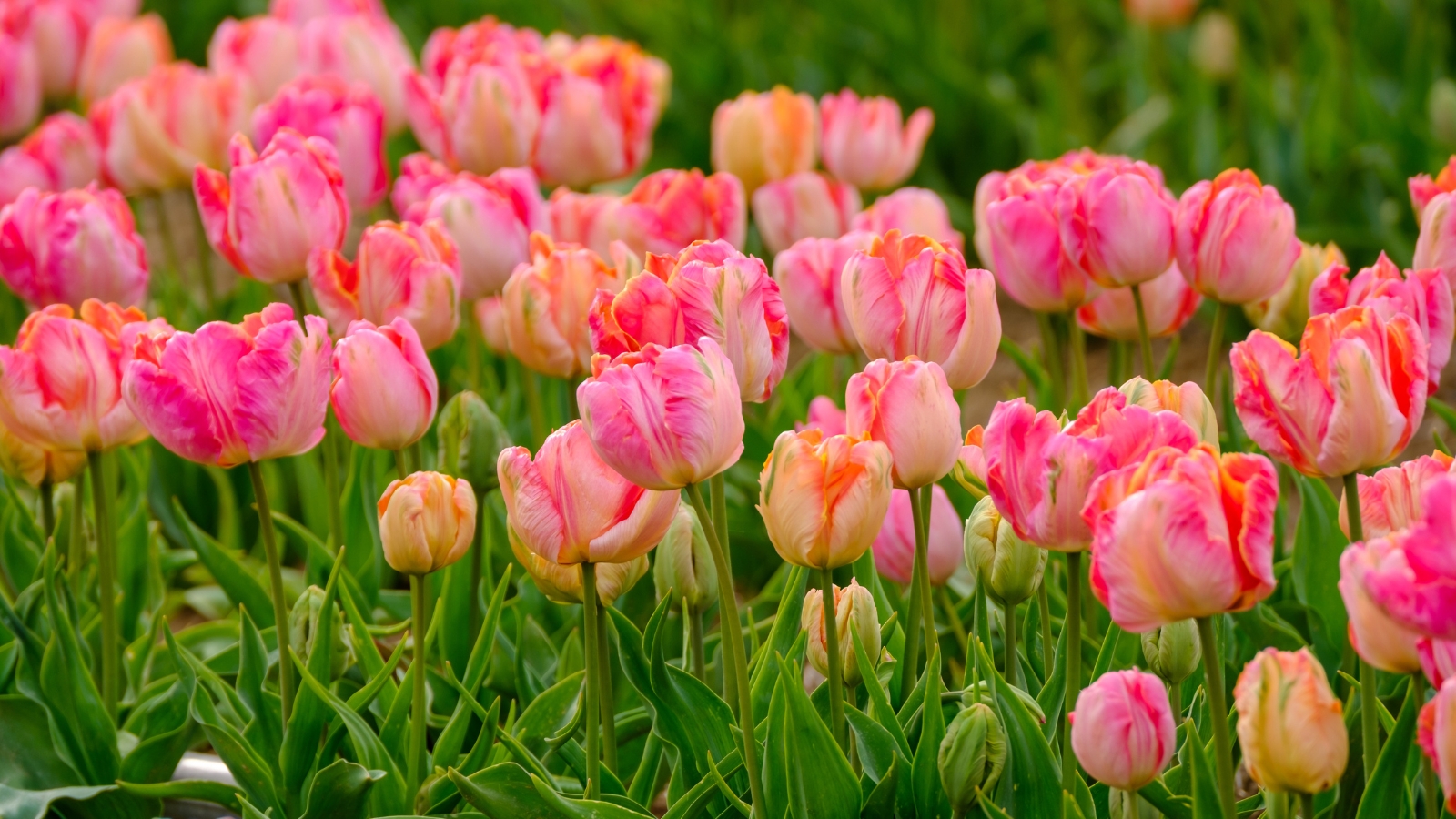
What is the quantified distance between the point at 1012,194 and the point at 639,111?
867 mm

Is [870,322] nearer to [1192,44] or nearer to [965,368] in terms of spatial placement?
[965,368]

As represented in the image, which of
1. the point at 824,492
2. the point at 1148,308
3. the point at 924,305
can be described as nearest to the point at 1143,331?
the point at 1148,308

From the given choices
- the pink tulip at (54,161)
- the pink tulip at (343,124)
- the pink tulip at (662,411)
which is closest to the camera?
the pink tulip at (662,411)

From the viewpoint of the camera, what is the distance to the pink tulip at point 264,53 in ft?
8.42

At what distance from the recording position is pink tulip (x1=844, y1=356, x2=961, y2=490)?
101 cm

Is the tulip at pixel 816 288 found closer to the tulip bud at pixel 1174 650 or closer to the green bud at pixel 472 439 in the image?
the green bud at pixel 472 439

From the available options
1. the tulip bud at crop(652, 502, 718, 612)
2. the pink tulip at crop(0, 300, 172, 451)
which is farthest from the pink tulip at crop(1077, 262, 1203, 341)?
the pink tulip at crop(0, 300, 172, 451)

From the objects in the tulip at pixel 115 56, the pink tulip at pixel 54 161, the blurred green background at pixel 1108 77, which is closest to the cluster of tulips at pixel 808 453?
the pink tulip at pixel 54 161

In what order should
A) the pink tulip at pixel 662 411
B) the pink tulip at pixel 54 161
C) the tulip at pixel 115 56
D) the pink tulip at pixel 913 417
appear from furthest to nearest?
the tulip at pixel 115 56
the pink tulip at pixel 54 161
the pink tulip at pixel 913 417
the pink tulip at pixel 662 411

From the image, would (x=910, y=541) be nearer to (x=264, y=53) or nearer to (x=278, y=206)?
(x=278, y=206)

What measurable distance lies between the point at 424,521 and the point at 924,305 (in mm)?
414

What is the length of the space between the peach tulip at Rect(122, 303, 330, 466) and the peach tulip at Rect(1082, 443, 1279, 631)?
2.09 ft

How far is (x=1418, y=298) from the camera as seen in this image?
112 cm

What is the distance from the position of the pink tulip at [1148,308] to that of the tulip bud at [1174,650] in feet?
1.68
